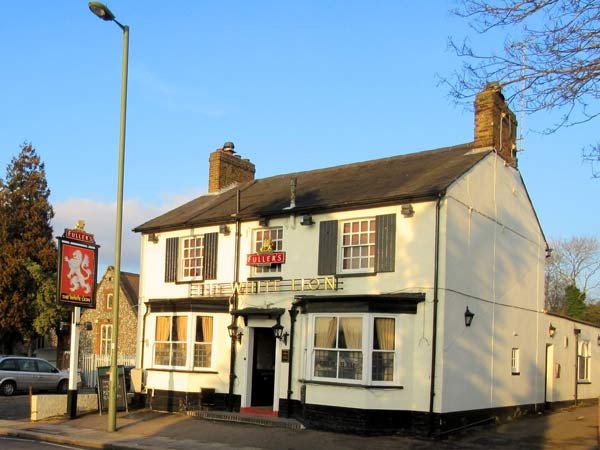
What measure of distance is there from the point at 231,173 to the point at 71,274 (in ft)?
30.7

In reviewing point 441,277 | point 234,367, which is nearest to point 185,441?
point 234,367

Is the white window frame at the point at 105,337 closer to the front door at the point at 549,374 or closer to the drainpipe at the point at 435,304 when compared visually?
the front door at the point at 549,374

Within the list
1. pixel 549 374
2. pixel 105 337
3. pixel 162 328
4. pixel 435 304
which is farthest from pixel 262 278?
pixel 105 337

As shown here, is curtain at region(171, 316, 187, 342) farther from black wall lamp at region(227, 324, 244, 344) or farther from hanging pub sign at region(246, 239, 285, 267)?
hanging pub sign at region(246, 239, 285, 267)

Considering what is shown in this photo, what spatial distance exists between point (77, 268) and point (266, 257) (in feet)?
17.2

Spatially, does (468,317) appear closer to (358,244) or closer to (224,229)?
(358,244)

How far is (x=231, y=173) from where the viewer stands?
26.3 metres

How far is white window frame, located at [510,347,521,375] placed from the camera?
19.6m

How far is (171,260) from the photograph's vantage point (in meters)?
22.0

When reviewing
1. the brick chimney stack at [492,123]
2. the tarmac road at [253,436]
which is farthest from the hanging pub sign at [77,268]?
the brick chimney stack at [492,123]

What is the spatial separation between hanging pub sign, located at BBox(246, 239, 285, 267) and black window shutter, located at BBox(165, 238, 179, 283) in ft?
10.6

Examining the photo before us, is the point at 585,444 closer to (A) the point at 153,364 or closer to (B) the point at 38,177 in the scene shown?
(A) the point at 153,364

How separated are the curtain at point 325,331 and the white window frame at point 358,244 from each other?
1.47 metres

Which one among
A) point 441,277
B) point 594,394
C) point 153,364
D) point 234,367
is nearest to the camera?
point 441,277
